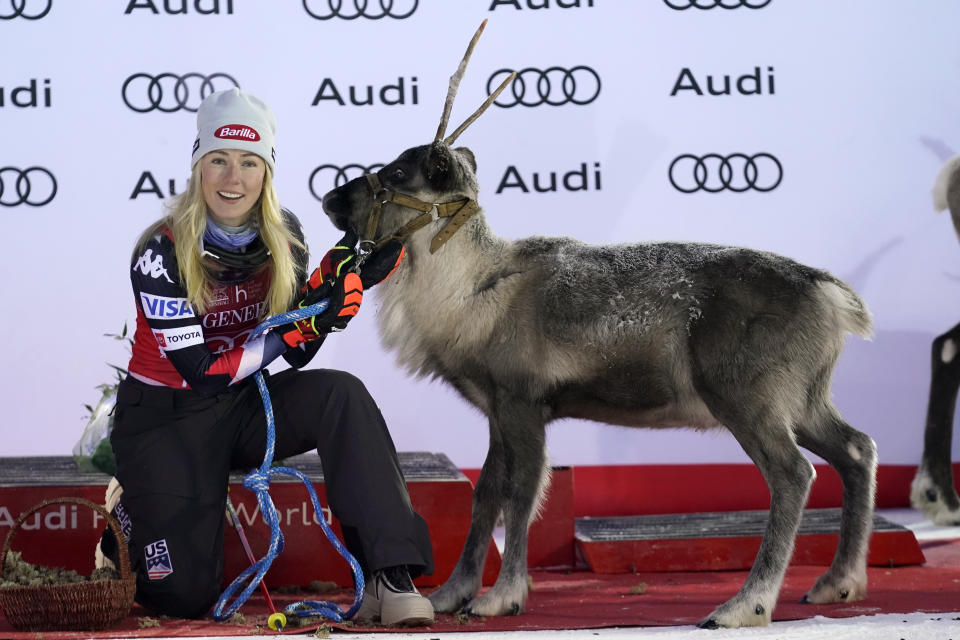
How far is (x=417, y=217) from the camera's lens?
3.60 metres

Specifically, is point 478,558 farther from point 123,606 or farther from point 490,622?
point 123,606

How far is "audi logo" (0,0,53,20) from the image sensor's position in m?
5.23

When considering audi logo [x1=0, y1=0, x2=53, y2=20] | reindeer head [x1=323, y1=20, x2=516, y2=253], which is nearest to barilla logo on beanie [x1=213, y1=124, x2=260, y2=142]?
reindeer head [x1=323, y1=20, x2=516, y2=253]

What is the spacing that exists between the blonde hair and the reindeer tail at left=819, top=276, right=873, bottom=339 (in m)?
1.61

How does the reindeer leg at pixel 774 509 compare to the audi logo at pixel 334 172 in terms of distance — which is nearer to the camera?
the reindeer leg at pixel 774 509

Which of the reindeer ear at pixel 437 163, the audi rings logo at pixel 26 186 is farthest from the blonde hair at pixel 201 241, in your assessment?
the audi rings logo at pixel 26 186

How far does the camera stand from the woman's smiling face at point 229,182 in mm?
3369

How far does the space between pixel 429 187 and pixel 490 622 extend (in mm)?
1350

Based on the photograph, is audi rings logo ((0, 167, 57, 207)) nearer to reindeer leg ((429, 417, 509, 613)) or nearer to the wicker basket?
the wicker basket

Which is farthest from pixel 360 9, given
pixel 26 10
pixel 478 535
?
pixel 478 535

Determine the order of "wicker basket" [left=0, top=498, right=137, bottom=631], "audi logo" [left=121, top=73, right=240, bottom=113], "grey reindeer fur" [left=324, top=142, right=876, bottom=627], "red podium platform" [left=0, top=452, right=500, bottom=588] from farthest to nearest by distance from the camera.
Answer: "audi logo" [left=121, top=73, right=240, bottom=113] → "red podium platform" [left=0, top=452, right=500, bottom=588] → "grey reindeer fur" [left=324, top=142, right=876, bottom=627] → "wicker basket" [left=0, top=498, right=137, bottom=631]

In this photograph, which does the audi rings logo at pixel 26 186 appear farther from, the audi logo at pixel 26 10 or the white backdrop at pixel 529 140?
the audi logo at pixel 26 10

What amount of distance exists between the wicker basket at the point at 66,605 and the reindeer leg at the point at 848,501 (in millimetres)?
2050

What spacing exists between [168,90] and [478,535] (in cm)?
285
